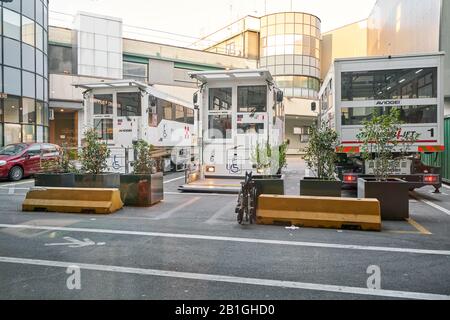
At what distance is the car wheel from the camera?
49.4 ft

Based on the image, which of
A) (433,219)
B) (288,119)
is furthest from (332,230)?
(288,119)

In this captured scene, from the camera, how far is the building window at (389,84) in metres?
9.66

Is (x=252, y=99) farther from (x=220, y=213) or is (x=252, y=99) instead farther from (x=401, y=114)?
(x=220, y=213)

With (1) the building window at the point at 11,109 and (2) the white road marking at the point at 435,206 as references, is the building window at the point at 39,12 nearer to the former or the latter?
(1) the building window at the point at 11,109

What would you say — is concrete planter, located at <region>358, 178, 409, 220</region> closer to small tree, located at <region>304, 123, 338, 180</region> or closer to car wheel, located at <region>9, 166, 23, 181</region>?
small tree, located at <region>304, 123, 338, 180</region>

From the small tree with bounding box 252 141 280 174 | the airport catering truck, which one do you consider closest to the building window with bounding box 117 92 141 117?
the small tree with bounding box 252 141 280 174

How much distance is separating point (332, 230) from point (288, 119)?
3882cm

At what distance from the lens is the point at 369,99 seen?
9984 mm

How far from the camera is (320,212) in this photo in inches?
278

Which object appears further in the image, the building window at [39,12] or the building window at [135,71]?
the building window at [135,71]

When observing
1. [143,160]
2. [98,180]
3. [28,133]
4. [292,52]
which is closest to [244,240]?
[143,160]

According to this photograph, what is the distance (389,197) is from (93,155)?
7119 mm

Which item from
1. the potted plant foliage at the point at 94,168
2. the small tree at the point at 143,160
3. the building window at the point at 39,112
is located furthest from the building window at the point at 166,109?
the building window at the point at 39,112

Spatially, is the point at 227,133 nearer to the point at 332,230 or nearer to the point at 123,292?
the point at 332,230
